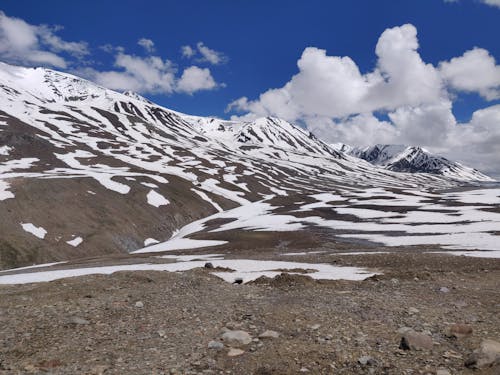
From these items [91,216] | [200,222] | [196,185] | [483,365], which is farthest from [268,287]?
[196,185]

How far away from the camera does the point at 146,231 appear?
89.1m

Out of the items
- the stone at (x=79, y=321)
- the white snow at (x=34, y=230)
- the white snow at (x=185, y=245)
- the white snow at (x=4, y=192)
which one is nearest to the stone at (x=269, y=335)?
the stone at (x=79, y=321)

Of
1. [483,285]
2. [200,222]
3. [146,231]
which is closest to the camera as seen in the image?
[483,285]

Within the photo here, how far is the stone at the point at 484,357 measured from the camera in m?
10.8

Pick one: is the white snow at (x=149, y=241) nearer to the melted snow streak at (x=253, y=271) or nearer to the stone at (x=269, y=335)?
the melted snow streak at (x=253, y=271)

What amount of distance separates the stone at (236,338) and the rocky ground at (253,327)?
35 millimetres

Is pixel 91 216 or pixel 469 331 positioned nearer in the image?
pixel 469 331

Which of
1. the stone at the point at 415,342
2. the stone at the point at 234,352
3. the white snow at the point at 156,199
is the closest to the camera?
the stone at the point at 415,342

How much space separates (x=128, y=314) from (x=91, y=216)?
73.0m

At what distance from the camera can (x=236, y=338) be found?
1364 cm

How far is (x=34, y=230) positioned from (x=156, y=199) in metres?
38.3

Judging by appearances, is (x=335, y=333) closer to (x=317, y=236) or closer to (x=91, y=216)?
(x=317, y=236)

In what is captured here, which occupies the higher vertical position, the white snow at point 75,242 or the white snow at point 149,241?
the white snow at point 75,242

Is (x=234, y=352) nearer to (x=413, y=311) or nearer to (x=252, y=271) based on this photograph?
(x=413, y=311)
